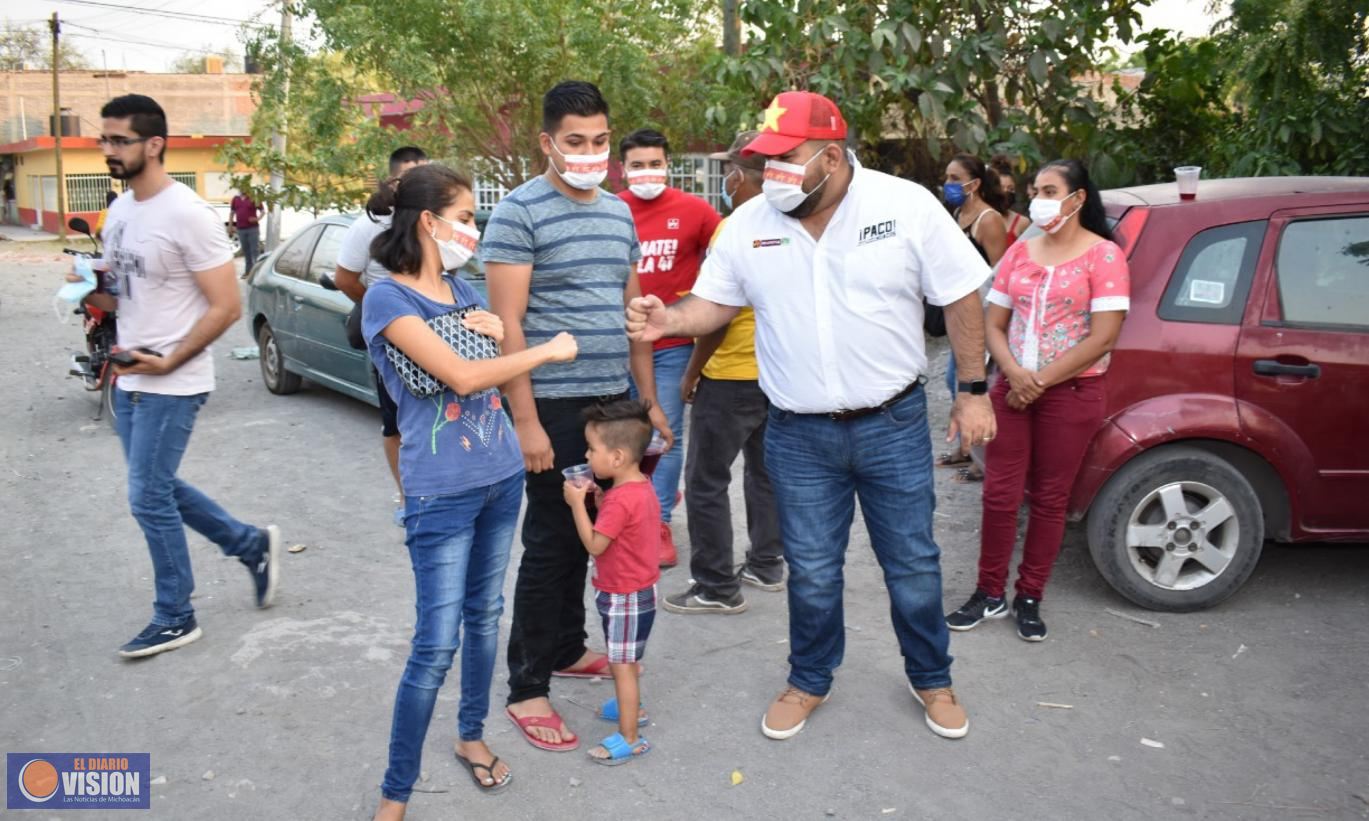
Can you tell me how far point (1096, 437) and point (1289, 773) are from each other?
5.25 ft

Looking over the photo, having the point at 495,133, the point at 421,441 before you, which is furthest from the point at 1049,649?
the point at 495,133

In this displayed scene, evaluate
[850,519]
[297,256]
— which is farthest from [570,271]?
[297,256]

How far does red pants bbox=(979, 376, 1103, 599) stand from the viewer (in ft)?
15.9

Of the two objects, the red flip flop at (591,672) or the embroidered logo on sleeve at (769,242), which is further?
the red flip flop at (591,672)

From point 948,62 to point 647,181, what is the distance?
496cm

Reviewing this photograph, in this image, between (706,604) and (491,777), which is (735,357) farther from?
(491,777)

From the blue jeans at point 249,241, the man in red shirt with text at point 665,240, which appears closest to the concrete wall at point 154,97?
the blue jeans at point 249,241

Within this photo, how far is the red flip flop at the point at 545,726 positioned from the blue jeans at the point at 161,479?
5.25 feet

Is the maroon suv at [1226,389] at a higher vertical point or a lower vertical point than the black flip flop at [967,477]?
higher

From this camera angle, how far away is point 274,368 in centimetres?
1032

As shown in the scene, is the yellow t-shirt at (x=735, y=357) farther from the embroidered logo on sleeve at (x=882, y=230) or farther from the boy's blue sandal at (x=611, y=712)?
the boy's blue sandal at (x=611, y=712)

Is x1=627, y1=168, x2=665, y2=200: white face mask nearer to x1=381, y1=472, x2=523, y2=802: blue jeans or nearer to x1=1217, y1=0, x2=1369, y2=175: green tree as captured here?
x1=381, y1=472, x2=523, y2=802: blue jeans

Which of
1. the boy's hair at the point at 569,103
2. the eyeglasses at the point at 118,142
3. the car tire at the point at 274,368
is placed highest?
the boy's hair at the point at 569,103

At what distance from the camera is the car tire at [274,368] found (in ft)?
33.5
